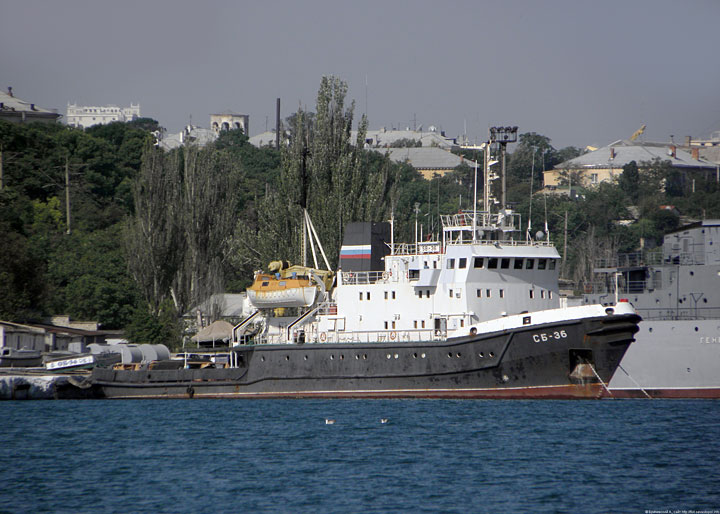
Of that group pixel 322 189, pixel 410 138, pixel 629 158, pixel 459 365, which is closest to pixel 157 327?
pixel 322 189

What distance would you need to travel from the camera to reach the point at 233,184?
56.7 meters

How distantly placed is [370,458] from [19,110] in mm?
82059

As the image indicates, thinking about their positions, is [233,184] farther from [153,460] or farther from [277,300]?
[153,460]

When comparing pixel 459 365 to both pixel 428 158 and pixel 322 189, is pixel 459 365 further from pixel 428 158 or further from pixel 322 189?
pixel 428 158

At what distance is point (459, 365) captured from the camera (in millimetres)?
32344

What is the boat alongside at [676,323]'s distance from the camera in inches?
1364

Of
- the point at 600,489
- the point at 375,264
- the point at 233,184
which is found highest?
the point at 233,184

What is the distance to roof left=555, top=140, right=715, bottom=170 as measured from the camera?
10969 cm

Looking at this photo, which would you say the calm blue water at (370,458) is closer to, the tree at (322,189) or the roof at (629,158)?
the tree at (322,189)

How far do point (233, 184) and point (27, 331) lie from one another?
1513cm

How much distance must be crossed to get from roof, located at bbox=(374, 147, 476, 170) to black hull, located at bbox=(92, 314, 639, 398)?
8423cm

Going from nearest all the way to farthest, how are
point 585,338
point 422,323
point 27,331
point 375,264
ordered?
point 585,338 < point 422,323 < point 375,264 < point 27,331

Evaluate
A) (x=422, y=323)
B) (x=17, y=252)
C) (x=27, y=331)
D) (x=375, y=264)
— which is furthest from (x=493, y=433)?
(x=17, y=252)

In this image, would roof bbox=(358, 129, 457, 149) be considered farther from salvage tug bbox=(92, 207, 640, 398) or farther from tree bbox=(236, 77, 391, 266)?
salvage tug bbox=(92, 207, 640, 398)
